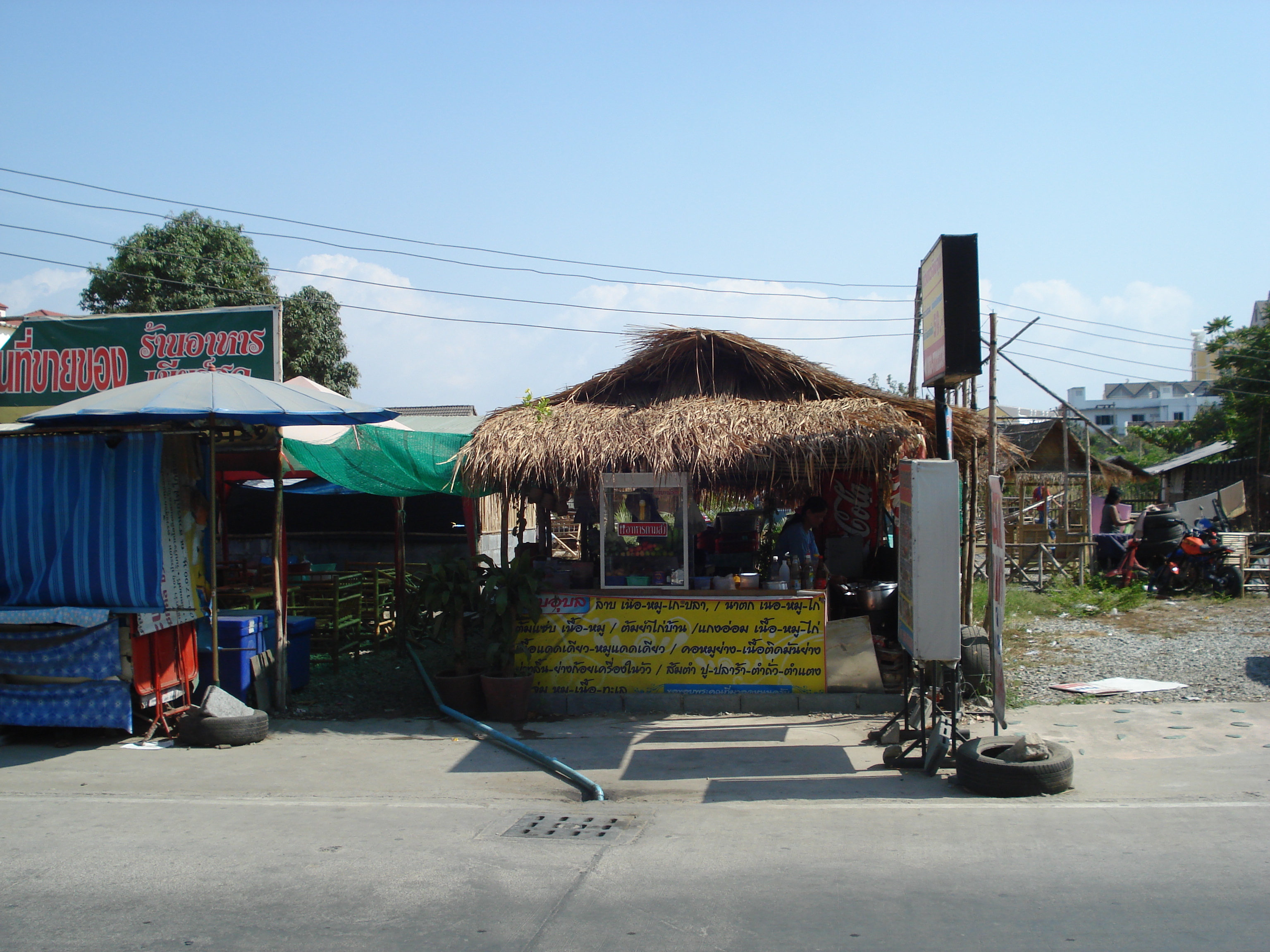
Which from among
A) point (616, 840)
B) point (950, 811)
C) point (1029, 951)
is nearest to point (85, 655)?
point (616, 840)

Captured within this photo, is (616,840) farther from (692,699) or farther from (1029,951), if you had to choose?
(692,699)

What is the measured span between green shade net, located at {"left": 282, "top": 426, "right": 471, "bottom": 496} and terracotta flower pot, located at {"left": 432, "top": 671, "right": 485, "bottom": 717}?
2.71 metres

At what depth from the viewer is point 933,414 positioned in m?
9.74

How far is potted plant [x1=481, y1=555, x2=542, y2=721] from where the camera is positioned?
855 centimetres

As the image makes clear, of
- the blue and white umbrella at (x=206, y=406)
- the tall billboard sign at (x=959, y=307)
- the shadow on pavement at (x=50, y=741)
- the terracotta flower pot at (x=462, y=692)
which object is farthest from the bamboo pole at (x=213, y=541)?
the tall billboard sign at (x=959, y=307)

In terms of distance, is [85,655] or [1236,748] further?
[85,655]

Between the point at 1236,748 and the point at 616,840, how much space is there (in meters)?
5.09

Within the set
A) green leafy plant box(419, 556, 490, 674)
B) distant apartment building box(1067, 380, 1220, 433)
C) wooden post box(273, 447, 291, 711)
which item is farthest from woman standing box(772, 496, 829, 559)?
distant apartment building box(1067, 380, 1220, 433)

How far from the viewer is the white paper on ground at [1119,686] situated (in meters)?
9.11

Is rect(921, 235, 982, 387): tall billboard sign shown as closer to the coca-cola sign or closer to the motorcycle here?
the coca-cola sign

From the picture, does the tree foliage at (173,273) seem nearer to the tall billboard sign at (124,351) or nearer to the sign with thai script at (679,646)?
the tall billboard sign at (124,351)

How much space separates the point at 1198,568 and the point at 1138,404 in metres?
82.7

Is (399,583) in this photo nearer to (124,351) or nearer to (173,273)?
(124,351)

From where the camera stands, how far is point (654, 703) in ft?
29.0
